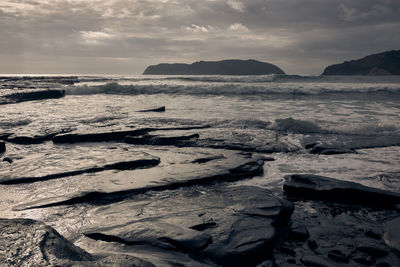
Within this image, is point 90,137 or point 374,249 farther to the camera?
point 90,137

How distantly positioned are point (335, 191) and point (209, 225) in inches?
55.1

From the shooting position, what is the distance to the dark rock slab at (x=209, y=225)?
180 cm

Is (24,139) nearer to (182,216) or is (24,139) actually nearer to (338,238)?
(182,216)

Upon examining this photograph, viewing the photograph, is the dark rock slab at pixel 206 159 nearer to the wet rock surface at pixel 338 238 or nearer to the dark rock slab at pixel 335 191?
the dark rock slab at pixel 335 191

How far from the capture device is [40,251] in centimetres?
139

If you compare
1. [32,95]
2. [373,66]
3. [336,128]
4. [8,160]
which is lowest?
[8,160]

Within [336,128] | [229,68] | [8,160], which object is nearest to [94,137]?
[8,160]

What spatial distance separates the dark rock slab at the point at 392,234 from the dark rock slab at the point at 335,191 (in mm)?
403

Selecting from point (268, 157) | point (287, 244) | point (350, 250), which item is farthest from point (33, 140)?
point (350, 250)

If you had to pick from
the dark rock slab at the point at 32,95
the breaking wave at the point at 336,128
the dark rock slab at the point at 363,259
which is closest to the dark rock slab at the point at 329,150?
the breaking wave at the point at 336,128

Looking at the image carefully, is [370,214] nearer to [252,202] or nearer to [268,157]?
[252,202]

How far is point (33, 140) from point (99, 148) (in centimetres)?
148

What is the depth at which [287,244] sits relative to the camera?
200 cm

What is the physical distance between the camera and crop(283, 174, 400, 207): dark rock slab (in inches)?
105
